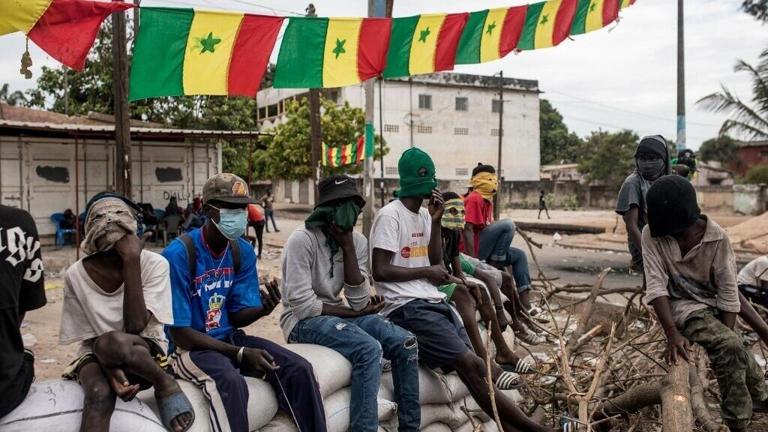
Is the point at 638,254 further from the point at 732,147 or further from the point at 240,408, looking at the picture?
the point at 732,147

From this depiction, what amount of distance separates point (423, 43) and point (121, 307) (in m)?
4.26

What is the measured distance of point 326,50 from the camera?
536 cm

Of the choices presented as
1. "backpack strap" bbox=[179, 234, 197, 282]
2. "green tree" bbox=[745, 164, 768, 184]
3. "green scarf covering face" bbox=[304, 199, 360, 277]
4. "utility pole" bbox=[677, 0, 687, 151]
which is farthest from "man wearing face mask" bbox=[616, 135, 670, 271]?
"green tree" bbox=[745, 164, 768, 184]

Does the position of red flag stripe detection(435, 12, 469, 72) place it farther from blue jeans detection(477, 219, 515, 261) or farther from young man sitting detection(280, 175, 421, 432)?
young man sitting detection(280, 175, 421, 432)

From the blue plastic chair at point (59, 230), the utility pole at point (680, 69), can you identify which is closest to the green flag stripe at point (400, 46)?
the utility pole at point (680, 69)

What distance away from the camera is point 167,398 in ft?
7.81

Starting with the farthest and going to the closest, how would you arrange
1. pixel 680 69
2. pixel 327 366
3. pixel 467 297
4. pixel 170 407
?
pixel 680 69
pixel 467 297
pixel 327 366
pixel 170 407

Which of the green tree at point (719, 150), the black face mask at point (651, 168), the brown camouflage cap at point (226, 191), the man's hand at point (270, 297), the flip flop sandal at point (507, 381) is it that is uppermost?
the green tree at point (719, 150)

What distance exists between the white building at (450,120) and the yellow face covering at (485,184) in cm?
2883

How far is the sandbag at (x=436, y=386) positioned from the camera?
361 cm

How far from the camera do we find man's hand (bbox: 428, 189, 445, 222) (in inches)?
→ 150

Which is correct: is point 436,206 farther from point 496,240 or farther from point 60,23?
point 60,23

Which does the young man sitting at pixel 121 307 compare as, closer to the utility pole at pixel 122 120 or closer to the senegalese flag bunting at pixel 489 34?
the senegalese flag bunting at pixel 489 34

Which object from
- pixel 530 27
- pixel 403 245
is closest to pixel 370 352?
pixel 403 245
